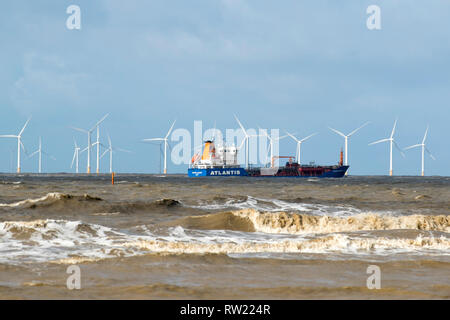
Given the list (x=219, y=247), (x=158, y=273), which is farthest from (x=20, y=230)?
(x=158, y=273)

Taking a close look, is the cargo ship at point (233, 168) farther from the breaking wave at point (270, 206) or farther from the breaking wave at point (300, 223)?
the breaking wave at point (300, 223)

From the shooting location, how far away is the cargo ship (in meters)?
180

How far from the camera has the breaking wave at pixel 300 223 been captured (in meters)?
24.7

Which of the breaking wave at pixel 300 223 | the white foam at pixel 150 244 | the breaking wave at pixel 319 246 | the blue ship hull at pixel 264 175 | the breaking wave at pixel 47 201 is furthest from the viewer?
the blue ship hull at pixel 264 175

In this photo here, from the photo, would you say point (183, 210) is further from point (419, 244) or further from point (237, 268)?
point (237, 268)

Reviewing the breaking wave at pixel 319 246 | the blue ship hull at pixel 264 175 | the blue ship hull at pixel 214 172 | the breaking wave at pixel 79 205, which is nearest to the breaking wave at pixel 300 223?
the breaking wave at pixel 319 246

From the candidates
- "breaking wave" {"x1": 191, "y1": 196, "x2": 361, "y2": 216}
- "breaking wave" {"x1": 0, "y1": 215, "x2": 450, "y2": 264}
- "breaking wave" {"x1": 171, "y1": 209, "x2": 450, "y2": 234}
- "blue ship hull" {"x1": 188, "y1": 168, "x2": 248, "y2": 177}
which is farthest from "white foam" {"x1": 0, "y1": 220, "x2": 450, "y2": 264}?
"blue ship hull" {"x1": 188, "y1": 168, "x2": 248, "y2": 177}

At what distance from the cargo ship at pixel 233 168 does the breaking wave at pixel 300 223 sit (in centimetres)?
15230

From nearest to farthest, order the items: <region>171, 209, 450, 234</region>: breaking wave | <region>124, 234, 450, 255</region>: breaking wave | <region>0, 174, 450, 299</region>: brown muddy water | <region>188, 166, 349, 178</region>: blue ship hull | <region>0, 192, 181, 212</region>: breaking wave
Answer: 1. <region>0, 174, 450, 299</region>: brown muddy water
2. <region>124, 234, 450, 255</region>: breaking wave
3. <region>171, 209, 450, 234</region>: breaking wave
4. <region>0, 192, 181, 212</region>: breaking wave
5. <region>188, 166, 349, 178</region>: blue ship hull

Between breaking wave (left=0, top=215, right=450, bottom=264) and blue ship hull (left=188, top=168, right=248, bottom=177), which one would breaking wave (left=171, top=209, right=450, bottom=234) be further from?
blue ship hull (left=188, top=168, right=248, bottom=177)

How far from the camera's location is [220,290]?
1047cm

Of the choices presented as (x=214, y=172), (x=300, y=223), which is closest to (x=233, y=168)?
(x=214, y=172)

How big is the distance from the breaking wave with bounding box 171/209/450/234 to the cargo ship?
500 feet
